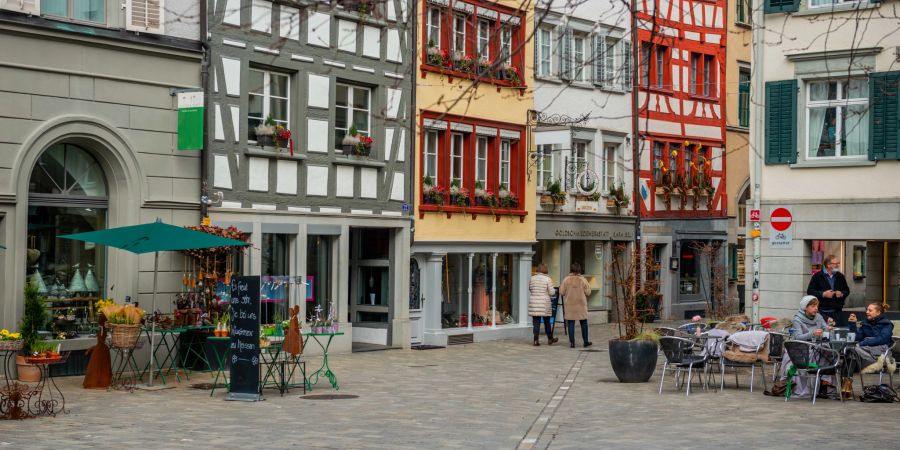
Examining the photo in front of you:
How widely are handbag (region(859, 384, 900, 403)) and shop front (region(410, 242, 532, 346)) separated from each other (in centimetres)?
1171

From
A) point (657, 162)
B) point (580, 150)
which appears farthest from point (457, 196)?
point (657, 162)

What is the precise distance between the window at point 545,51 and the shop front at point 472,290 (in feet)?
14.5

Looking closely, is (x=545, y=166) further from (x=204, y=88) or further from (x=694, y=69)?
(x=204, y=88)

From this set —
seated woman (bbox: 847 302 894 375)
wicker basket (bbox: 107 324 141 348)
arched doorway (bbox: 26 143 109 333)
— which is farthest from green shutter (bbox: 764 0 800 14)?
wicker basket (bbox: 107 324 141 348)

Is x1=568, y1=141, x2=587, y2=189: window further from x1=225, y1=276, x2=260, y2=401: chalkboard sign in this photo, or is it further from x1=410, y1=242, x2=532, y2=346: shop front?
x1=225, y1=276, x2=260, y2=401: chalkboard sign

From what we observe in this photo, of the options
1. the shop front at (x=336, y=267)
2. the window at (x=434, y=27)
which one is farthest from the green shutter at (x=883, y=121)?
the shop front at (x=336, y=267)

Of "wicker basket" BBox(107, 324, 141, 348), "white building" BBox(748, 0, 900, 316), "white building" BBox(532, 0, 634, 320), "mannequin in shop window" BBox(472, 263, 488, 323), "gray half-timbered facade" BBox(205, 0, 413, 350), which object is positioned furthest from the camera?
"white building" BBox(532, 0, 634, 320)

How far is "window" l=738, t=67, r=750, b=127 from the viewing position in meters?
39.0

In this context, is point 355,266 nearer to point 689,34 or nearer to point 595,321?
point 595,321

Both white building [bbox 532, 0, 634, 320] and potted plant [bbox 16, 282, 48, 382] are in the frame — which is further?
white building [bbox 532, 0, 634, 320]

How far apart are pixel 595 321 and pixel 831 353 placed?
17800 millimetres

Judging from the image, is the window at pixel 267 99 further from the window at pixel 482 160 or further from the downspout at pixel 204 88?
the window at pixel 482 160

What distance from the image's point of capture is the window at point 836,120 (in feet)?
74.1

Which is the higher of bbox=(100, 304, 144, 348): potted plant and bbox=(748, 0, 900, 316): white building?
bbox=(748, 0, 900, 316): white building
